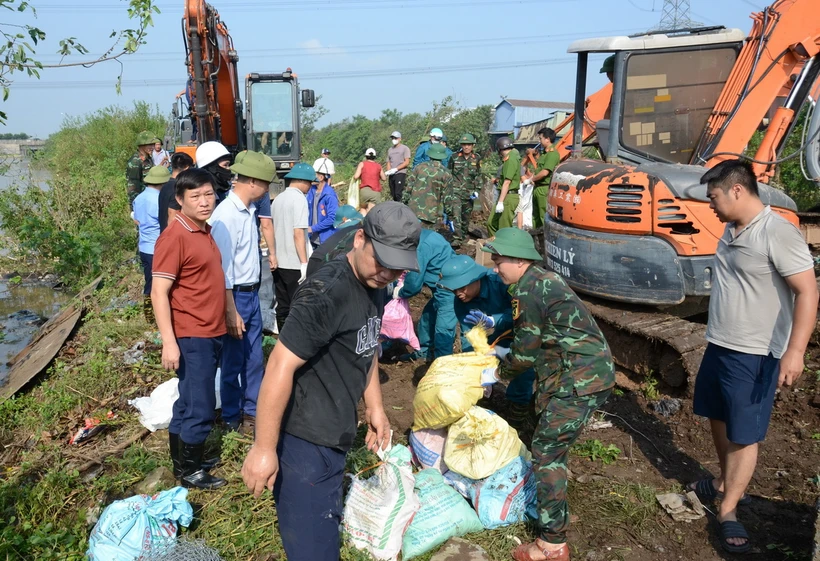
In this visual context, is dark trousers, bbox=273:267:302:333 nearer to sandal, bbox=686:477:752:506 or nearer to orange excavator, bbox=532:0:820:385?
orange excavator, bbox=532:0:820:385

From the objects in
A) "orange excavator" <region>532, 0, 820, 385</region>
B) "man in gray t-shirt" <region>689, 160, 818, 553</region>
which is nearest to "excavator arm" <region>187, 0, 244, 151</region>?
"orange excavator" <region>532, 0, 820, 385</region>

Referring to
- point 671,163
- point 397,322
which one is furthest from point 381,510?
point 671,163

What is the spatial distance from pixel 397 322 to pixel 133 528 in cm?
295

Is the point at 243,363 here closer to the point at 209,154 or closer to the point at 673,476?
the point at 209,154

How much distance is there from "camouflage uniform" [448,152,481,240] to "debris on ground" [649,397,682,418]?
5649mm

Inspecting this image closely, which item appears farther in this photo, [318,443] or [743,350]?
[743,350]

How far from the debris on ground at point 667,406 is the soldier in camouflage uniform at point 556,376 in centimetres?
201

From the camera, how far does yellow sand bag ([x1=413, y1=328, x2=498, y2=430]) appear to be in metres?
3.83

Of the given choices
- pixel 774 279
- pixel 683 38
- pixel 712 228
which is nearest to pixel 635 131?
pixel 683 38

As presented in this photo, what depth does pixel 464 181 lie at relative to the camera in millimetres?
10727

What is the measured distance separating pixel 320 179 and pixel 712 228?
523cm

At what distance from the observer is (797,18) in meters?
5.64

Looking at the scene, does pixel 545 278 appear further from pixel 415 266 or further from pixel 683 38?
pixel 683 38

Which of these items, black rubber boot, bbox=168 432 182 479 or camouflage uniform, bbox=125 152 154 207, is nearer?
black rubber boot, bbox=168 432 182 479
